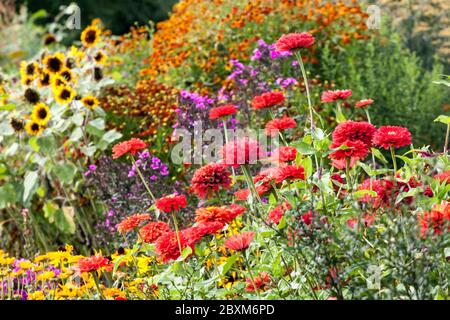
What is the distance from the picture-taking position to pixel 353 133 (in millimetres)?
2002

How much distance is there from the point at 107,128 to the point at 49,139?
79 centimetres

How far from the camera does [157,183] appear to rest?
3848 millimetres

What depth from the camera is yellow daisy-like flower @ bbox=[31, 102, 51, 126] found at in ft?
13.6

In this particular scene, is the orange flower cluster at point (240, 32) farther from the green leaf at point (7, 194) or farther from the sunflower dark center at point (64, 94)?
the green leaf at point (7, 194)

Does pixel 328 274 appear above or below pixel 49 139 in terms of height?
above

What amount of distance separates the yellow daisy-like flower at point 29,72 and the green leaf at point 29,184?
62 cm

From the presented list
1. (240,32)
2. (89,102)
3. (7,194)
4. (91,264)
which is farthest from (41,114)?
(91,264)

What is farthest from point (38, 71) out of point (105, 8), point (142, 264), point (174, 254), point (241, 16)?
point (105, 8)

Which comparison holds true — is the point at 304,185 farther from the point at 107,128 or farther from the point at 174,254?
the point at 107,128

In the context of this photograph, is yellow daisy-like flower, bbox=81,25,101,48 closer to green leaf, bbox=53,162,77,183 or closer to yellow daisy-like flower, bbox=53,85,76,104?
yellow daisy-like flower, bbox=53,85,76,104

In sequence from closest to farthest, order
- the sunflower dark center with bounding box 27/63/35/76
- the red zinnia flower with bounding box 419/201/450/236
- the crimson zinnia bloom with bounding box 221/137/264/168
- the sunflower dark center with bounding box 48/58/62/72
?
the red zinnia flower with bounding box 419/201/450/236, the crimson zinnia bloom with bounding box 221/137/264/168, the sunflower dark center with bounding box 48/58/62/72, the sunflower dark center with bounding box 27/63/35/76

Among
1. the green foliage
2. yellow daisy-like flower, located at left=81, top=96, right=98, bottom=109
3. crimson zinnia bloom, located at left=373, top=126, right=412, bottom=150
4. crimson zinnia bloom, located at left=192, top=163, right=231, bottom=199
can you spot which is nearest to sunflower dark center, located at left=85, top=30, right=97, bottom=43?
yellow daisy-like flower, located at left=81, top=96, right=98, bottom=109

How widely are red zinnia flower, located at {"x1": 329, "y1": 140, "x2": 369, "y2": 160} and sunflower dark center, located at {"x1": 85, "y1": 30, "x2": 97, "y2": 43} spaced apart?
2.98 meters

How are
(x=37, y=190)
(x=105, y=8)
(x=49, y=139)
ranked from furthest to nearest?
(x=105, y=8) → (x=37, y=190) → (x=49, y=139)
